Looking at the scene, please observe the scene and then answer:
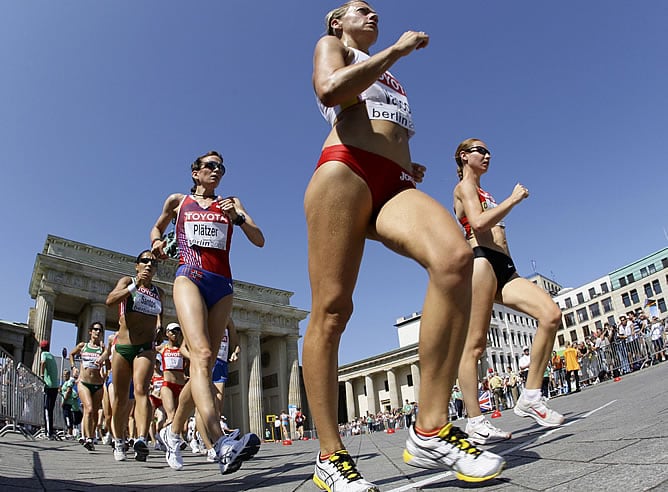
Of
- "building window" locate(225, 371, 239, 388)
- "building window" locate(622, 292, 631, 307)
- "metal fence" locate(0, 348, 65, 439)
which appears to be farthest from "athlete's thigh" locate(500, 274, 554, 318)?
"building window" locate(622, 292, 631, 307)

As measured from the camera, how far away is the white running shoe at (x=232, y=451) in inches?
116

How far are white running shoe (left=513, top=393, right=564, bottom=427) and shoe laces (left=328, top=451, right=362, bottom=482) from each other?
2.41m

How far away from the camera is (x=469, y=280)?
1.96 meters

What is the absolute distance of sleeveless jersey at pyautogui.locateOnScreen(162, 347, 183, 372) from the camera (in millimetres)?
8203

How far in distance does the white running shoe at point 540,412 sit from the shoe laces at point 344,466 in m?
2.41

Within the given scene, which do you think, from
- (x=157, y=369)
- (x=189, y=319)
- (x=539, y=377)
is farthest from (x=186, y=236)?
(x=157, y=369)

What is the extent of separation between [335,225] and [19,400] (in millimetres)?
11414

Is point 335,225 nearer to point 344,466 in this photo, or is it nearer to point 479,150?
point 344,466

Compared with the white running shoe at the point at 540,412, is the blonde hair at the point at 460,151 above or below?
above

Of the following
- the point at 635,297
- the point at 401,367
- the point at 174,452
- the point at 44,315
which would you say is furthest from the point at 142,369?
the point at 635,297

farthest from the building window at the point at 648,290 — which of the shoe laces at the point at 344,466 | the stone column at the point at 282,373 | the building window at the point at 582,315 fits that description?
the shoe laces at the point at 344,466

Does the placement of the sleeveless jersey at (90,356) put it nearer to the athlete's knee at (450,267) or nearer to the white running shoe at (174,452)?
the white running shoe at (174,452)

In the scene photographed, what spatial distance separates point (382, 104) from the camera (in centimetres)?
237

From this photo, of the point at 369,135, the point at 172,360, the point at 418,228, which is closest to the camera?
the point at 418,228
